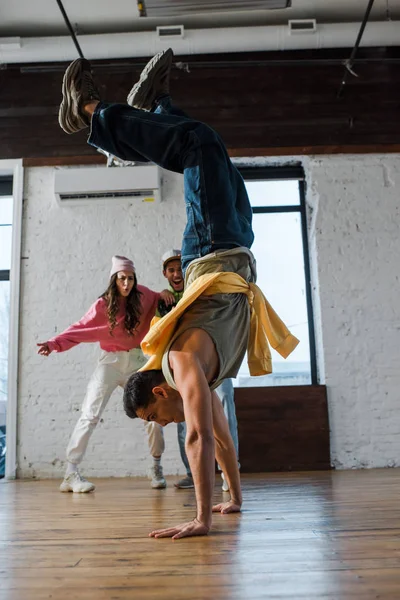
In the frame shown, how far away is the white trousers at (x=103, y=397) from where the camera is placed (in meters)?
3.88

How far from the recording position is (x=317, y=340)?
17.6ft

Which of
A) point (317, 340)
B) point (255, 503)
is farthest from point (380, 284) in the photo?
point (255, 503)

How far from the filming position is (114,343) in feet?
13.1

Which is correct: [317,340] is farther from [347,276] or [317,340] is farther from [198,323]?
[198,323]

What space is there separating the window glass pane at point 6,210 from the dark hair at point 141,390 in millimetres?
4280

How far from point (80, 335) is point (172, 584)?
9.28ft

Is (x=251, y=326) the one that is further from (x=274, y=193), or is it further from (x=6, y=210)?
(x=6, y=210)

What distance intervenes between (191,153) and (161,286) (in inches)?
128

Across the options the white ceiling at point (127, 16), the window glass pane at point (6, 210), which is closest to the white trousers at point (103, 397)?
the window glass pane at point (6, 210)

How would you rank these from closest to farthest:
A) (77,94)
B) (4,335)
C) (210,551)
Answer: (210,551) → (77,94) → (4,335)

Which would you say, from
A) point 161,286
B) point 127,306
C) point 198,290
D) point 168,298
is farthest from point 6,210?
point 198,290

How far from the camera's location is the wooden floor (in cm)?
118

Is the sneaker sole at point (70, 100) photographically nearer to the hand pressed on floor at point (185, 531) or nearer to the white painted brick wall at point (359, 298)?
the hand pressed on floor at point (185, 531)

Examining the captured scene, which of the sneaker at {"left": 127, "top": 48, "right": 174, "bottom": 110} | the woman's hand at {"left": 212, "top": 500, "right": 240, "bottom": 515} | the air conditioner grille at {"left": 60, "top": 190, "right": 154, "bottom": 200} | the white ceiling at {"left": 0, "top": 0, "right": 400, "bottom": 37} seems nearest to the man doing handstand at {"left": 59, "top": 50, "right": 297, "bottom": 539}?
the sneaker at {"left": 127, "top": 48, "right": 174, "bottom": 110}
